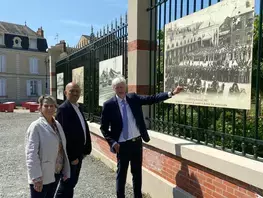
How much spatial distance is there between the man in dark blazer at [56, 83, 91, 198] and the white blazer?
50cm

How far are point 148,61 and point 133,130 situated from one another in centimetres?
164

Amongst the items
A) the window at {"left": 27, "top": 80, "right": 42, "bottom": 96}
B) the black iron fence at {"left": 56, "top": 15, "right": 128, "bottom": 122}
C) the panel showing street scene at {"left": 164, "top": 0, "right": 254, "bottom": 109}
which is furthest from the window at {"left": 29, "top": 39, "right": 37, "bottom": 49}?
the panel showing street scene at {"left": 164, "top": 0, "right": 254, "bottom": 109}

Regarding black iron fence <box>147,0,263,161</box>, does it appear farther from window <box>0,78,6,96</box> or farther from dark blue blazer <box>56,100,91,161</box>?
window <box>0,78,6,96</box>

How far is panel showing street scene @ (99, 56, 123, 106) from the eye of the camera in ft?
21.4

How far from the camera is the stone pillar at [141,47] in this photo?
526cm

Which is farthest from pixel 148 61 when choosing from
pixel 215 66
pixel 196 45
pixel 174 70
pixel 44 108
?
pixel 44 108

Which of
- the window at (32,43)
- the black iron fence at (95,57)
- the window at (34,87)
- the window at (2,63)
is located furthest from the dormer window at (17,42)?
the black iron fence at (95,57)

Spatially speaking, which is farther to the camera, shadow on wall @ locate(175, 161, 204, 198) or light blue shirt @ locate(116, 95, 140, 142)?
light blue shirt @ locate(116, 95, 140, 142)

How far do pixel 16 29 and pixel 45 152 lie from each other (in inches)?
1894

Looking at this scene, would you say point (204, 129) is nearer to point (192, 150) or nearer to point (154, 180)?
point (192, 150)

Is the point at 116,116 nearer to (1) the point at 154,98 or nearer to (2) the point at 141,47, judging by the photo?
(1) the point at 154,98

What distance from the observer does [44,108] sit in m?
3.33

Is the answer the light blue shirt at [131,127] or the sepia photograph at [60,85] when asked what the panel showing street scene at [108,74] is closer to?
the light blue shirt at [131,127]

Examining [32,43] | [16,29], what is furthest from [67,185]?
[16,29]
